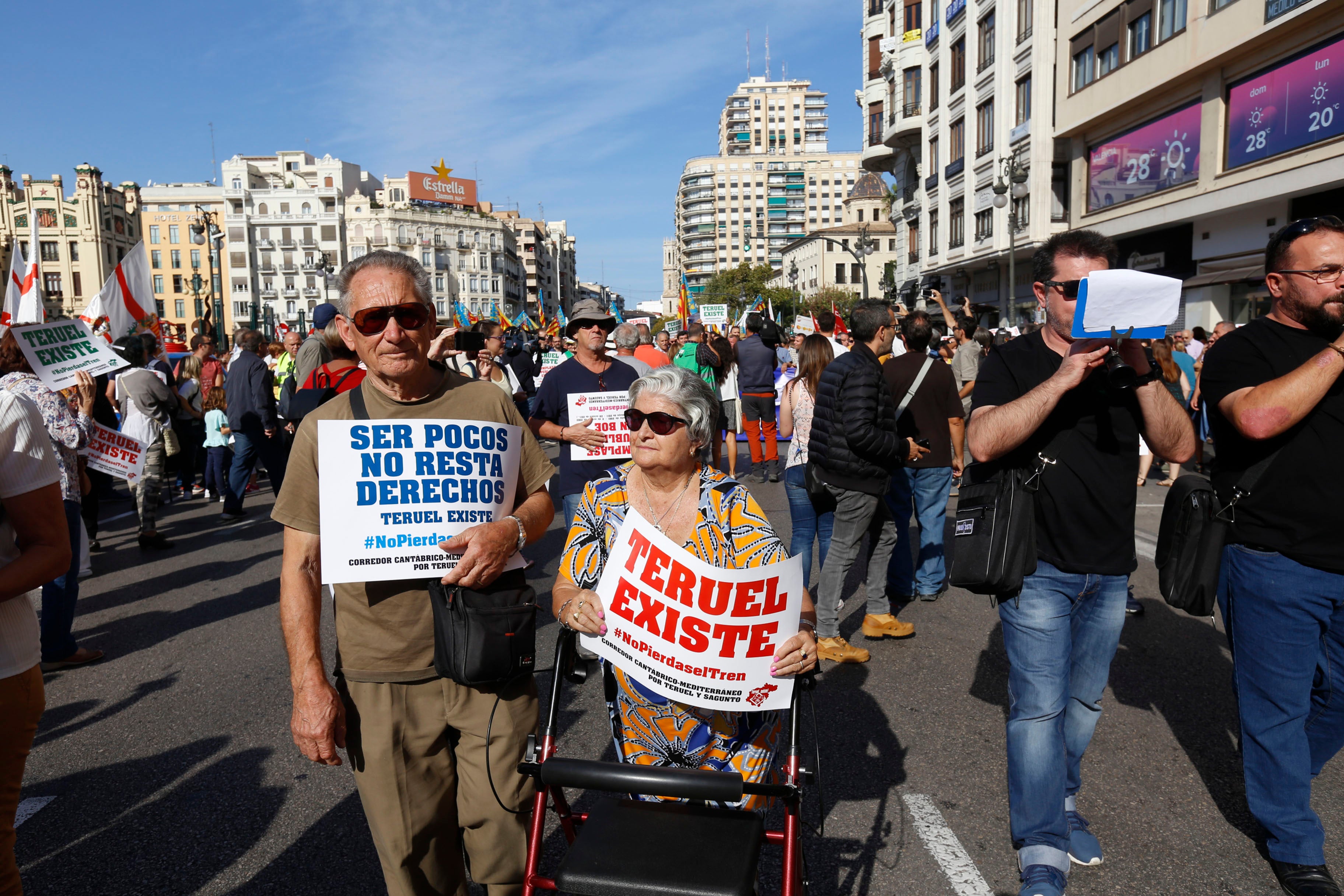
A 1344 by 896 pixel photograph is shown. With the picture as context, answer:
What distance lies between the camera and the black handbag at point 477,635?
231cm

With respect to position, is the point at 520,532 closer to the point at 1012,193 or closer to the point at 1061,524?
the point at 1061,524

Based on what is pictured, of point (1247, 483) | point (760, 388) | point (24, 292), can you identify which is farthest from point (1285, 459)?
point (760, 388)

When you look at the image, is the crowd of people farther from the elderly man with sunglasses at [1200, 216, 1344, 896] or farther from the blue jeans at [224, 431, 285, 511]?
the blue jeans at [224, 431, 285, 511]

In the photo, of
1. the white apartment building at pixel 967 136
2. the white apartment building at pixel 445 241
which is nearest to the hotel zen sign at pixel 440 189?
the white apartment building at pixel 445 241

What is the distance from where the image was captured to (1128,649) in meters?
5.39

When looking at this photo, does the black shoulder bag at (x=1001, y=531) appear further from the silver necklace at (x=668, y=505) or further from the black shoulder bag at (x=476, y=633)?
the black shoulder bag at (x=476, y=633)

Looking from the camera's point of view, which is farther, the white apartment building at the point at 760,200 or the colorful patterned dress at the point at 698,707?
the white apartment building at the point at 760,200

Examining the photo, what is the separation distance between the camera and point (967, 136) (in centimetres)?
3644

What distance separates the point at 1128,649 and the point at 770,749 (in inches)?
149

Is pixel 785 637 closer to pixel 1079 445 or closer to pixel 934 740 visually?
pixel 1079 445

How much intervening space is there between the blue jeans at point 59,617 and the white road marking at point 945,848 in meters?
5.05

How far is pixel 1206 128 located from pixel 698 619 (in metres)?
24.6

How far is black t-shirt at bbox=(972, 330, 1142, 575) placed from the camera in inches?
115

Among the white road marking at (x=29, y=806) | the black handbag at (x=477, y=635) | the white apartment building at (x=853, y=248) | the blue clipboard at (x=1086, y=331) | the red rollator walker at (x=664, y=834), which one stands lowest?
the white road marking at (x=29, y=806)
